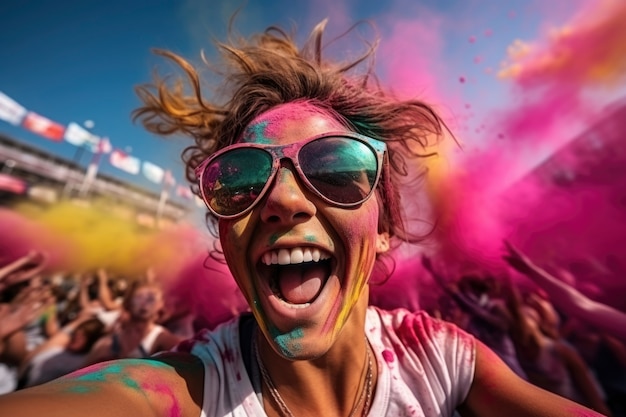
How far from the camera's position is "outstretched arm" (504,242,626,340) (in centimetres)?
286

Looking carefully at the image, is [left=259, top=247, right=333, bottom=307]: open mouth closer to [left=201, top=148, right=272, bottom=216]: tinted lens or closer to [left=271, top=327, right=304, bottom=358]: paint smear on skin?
[left=271, top=327, right=304, bottom=358]: paint smear on skin

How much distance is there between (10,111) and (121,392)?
7.92m

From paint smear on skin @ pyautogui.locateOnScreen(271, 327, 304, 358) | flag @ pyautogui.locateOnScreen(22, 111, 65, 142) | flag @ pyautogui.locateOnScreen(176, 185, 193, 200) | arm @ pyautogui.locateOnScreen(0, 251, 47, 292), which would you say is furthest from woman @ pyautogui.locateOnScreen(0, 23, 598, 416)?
flag @ pyautogui.locateOnScreen(22, 111, 65, 142)

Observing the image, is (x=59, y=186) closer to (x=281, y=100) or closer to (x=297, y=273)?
(x=281, y=100)

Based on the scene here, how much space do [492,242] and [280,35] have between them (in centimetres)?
257

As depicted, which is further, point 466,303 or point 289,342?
point 466,303

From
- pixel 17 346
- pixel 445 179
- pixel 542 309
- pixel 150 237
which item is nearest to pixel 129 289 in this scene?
pixel 150 237

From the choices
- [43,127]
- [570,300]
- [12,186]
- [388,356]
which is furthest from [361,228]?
[43,127]

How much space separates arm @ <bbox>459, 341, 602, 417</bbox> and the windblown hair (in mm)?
685

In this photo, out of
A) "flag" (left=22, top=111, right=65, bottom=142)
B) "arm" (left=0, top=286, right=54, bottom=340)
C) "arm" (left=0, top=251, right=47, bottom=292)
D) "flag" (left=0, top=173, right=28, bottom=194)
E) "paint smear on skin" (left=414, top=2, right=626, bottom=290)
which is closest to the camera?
"paint smear on skin" (left=414, top=2, right=626, bottom=290)

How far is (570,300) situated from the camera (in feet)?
9.89

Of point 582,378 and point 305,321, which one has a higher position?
point 305,321

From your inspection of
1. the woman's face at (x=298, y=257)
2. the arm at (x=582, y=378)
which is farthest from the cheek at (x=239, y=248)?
the arm at (x=582, y=378)

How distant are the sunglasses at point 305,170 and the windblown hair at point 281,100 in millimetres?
274
